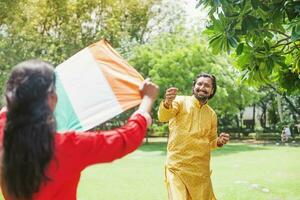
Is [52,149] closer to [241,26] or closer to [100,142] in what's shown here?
[100,142]

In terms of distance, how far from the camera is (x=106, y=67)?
8.73ft

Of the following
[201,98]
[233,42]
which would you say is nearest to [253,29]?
[233,42]

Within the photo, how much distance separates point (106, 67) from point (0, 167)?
2.63ft

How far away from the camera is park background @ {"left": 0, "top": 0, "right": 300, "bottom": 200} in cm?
439

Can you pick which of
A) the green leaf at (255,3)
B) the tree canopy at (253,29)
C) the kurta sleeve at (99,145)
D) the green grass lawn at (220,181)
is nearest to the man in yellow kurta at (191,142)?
the tree canopy at (253,29)

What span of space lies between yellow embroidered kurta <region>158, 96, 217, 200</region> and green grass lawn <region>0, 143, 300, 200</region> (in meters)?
3.93

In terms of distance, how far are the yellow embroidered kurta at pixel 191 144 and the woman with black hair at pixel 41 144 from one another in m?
2.91

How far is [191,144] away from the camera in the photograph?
16.9ft

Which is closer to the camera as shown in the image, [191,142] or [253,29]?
[253,29]

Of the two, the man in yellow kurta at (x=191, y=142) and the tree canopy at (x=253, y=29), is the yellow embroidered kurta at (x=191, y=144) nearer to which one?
the man in yellow kurta at (x=191, y=142)

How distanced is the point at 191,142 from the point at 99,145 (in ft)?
10.4

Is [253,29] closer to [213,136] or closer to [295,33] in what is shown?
[295,33]

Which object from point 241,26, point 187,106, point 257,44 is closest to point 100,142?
point 241,26

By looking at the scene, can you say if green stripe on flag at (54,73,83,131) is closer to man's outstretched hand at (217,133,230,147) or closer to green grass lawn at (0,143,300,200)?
man's outstretched hand at (217,133,230,147)
